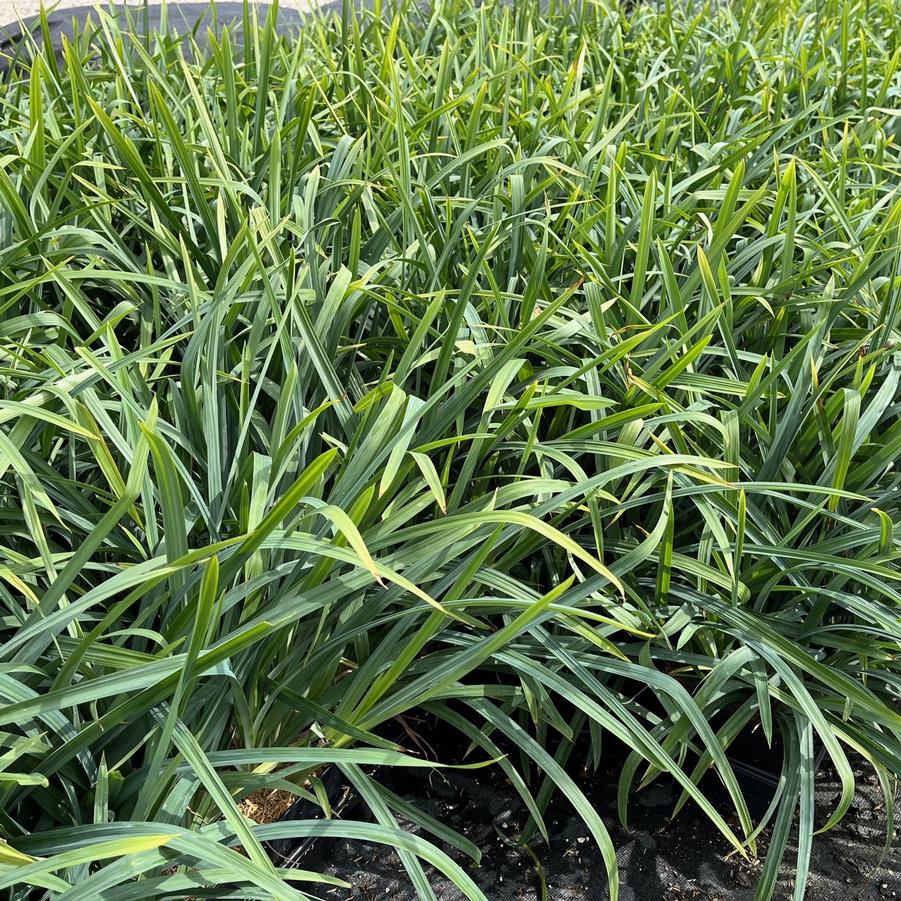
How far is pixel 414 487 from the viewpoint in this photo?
1.13 metres

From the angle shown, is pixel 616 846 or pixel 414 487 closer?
pixel 414 487

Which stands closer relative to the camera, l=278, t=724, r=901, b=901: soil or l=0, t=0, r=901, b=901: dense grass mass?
l=0, t=0, r=901, b=901: dense grass mass

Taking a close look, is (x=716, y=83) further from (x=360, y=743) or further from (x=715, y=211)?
(x=360, y=743)

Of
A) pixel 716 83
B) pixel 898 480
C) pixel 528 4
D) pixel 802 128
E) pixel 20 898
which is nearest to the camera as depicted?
pixel 20 898

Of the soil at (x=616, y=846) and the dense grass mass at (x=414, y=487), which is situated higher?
the dense grass mass at (x=414, y=487)

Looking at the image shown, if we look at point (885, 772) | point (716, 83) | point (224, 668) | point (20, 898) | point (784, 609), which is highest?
point (716, 83)

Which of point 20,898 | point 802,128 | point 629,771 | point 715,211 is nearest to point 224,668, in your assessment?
point 20,898

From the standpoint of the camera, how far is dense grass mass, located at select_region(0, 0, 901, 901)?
0.89m

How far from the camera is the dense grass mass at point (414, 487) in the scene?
35.2 inches

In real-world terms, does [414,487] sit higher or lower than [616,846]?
higher

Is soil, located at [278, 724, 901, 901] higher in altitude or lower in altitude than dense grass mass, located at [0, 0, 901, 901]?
lower

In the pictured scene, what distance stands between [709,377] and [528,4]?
1.81 meters

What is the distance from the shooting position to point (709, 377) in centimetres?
132

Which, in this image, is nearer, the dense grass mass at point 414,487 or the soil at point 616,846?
the dense grass mass at point 414,487
